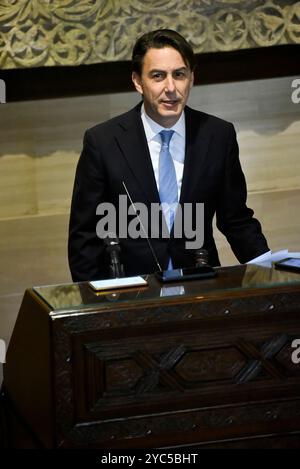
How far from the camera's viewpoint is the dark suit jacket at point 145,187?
3.41m

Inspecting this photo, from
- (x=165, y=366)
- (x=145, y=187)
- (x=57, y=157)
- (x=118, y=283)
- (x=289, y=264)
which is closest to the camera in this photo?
(x=165, y=366)

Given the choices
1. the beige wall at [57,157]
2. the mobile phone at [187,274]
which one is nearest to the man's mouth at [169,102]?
the mobile phone at [187,274]

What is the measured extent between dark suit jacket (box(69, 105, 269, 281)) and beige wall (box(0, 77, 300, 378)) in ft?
5.27

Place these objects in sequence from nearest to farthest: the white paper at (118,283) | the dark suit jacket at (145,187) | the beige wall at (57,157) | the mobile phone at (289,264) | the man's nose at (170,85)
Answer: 1. the white paper at (118,283)
2. the mobile phone at (289,264)
3. the man's nose at (170,85)
4. the dark suit jacket at (145,187)
5. the beige wall at (57,157)

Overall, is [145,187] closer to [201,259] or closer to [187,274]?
[201,259]

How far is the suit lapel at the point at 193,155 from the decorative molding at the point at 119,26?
4.30 feet

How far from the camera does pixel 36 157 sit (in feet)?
16.7

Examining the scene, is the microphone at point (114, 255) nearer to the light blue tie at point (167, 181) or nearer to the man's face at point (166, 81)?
the light blue tie at point (167, 181)

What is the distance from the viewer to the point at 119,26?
4.71 m

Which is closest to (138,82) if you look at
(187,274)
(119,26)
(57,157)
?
(187,274)

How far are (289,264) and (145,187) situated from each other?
0.69 meters

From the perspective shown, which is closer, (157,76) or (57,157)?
(157,76)

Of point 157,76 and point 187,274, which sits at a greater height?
point 157,76

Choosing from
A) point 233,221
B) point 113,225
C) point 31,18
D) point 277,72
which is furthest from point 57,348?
point 277,72
